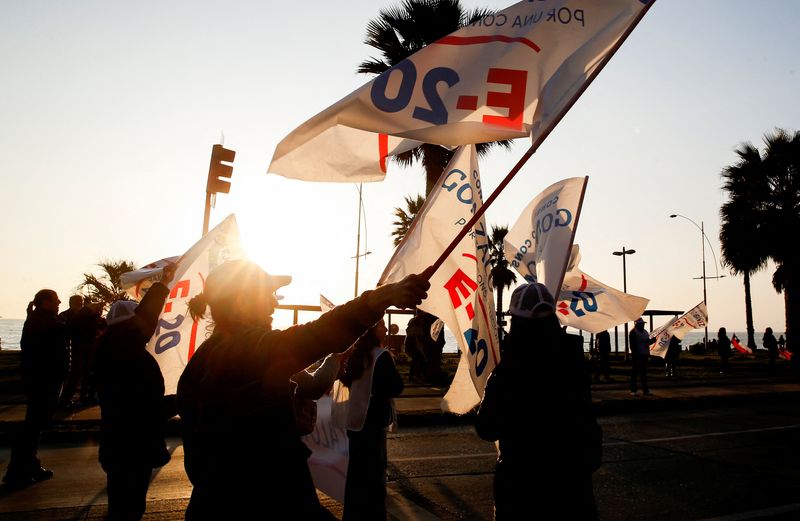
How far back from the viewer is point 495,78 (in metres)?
3.39

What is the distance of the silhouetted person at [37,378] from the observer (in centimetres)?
621

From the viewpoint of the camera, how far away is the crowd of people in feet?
6.17

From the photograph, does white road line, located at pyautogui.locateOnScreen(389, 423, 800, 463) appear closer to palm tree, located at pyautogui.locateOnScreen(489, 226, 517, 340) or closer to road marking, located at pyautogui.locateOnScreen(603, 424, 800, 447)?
road marking, located at pyautogui.locateOnScreen(603, 424, 800, 447)

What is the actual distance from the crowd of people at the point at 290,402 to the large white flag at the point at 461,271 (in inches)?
24.6

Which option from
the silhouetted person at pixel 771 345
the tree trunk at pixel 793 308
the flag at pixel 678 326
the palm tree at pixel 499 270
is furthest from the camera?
the palm tree at pixel 499 270

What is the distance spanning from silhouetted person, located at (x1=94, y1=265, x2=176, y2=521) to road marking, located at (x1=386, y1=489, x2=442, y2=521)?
2.35 m

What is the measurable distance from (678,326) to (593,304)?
11.9 m

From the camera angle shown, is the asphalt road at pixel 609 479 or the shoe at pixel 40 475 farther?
the shoe at pixel 40 475

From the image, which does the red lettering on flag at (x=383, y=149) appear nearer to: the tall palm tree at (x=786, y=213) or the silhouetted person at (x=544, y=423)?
the silhouetted person at (x=544, y=423)

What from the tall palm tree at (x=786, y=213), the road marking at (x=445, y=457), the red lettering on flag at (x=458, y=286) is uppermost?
the tall palm tree at (x=786, y=213)

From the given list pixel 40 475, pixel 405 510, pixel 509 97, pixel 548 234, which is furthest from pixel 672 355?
pixel 509 97

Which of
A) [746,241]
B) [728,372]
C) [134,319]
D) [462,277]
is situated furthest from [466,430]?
[746,241]

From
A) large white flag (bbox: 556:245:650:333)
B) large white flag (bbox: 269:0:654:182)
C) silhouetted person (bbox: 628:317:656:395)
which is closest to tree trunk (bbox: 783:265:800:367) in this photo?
silhouetted person (bbox: 628:317:656:395)

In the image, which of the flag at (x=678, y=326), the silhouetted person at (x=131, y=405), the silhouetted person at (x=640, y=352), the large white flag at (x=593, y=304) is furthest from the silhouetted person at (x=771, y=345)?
the silhouetted person at (x=131, y=405)
